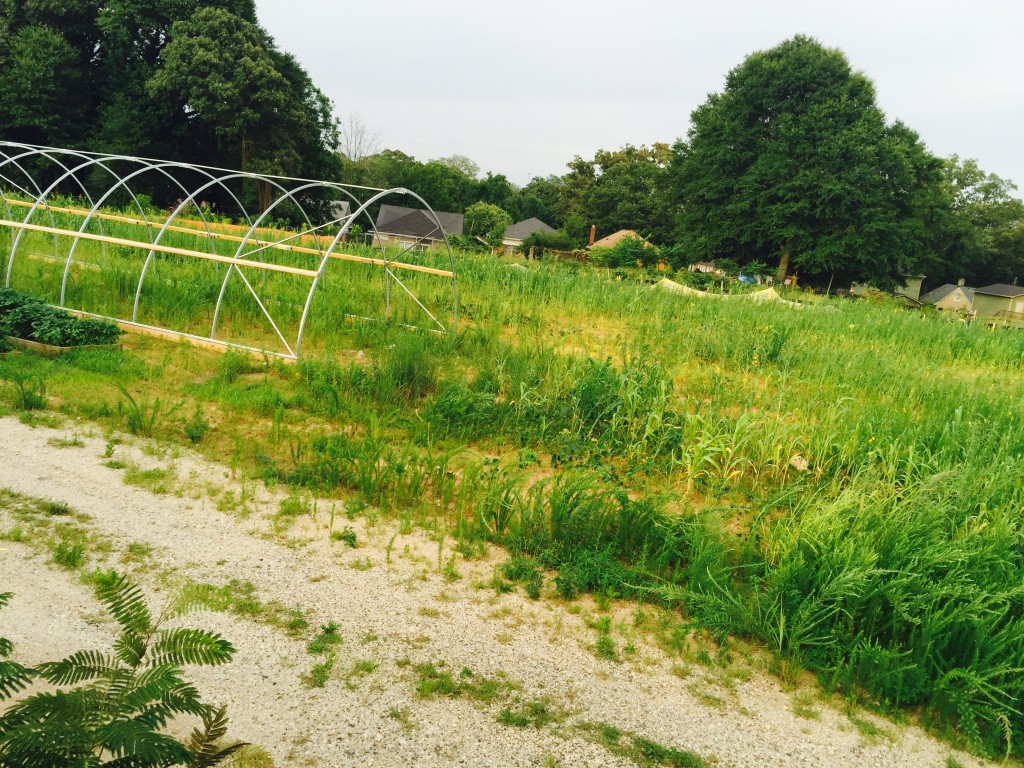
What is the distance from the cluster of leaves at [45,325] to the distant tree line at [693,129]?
80.7 ft

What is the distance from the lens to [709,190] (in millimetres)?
36281

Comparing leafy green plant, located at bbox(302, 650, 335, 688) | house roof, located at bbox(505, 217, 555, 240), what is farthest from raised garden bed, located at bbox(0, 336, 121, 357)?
house roof, located at bbox(505, 217, 555, 240)

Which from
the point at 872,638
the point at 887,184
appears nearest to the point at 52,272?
the point at 872,638

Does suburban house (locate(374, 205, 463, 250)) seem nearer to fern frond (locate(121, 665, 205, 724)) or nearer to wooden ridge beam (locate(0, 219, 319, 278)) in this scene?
wooden ridge beam (locate(0, 219, 319, 278))

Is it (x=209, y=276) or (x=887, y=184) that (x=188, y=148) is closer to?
(x=209, y=276)

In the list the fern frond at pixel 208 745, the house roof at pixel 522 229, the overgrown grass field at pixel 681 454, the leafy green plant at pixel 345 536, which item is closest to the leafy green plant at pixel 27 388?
the overgrown grass field at pixel 681 454

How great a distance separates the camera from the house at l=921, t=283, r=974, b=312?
53.7 m

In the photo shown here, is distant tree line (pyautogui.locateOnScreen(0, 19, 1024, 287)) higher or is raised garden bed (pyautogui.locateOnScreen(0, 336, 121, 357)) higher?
distant tree line (pyautogui.locateOnScreen(0, 19, 1024, 287))

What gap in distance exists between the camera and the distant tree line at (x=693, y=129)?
30.8 meters

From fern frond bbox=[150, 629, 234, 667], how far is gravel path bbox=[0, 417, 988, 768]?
1.59 metres

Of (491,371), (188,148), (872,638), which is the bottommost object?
(872,638)

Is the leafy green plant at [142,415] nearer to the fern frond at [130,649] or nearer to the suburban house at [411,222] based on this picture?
the fern frond at [130,649]

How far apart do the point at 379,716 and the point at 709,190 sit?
1443 inches

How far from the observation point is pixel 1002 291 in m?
59.0
